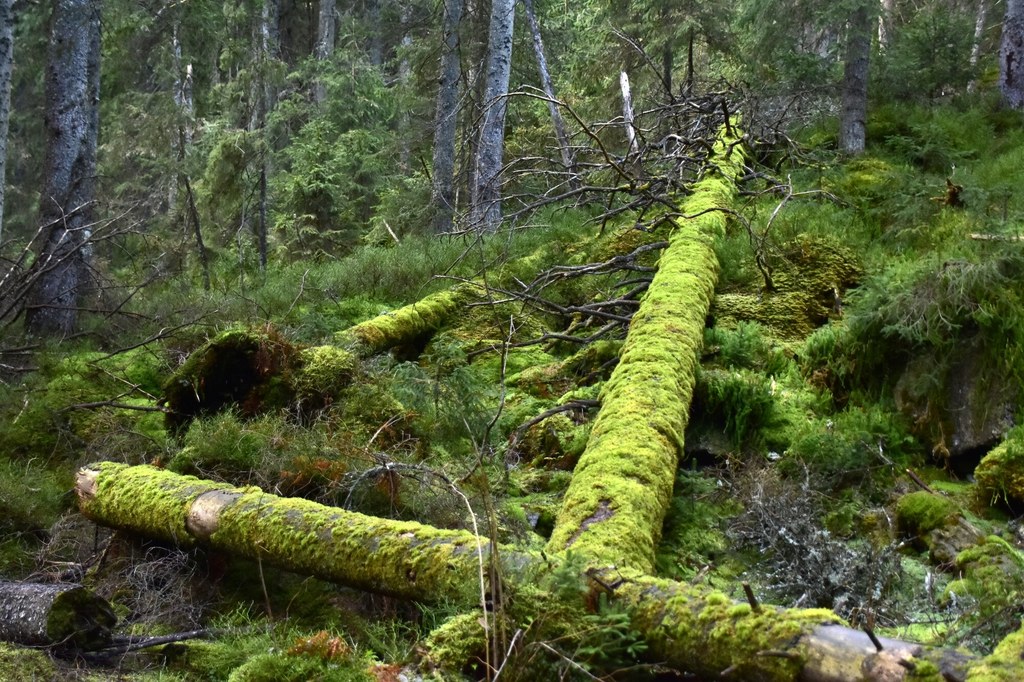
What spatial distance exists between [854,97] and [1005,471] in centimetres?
800

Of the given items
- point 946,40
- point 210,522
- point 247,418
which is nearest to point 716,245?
point 247,418

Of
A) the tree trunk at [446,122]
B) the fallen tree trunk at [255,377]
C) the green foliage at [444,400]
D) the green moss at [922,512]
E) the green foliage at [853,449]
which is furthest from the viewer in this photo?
the tree trunk at [446,122]

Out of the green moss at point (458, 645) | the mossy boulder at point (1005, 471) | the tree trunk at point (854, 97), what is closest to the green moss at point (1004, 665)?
the green moss at point (458, 645)

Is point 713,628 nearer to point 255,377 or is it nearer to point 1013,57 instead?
point 255,377

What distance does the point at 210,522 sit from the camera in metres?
4.56

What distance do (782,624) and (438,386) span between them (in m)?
3.44

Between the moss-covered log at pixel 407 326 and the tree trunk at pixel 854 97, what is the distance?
617 centimetres

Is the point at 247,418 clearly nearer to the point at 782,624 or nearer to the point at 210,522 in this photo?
the point at 210,522

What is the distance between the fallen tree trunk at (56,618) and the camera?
3.70 metres

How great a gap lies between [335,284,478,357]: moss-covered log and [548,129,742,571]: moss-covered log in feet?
7.83

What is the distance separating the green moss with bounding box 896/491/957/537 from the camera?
465 centimetres

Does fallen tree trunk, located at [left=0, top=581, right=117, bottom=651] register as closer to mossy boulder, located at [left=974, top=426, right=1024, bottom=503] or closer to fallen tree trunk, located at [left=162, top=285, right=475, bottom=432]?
fallen tree trunk, located at [left=162, top=285, right=475, bottom=432]

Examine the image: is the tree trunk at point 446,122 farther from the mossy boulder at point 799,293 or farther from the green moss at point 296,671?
the green moss at point 296,671

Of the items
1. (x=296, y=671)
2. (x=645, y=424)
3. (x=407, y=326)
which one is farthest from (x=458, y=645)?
(x=407, y=326)
